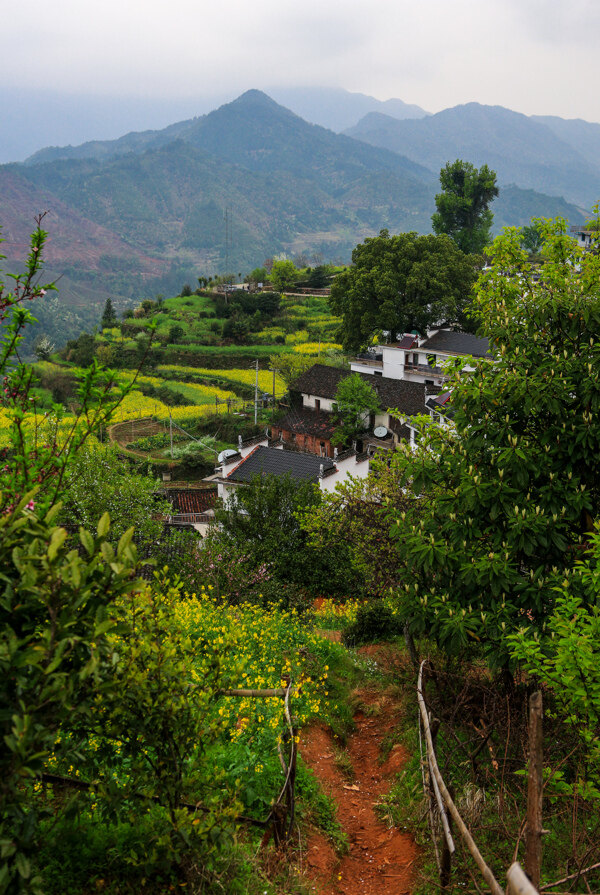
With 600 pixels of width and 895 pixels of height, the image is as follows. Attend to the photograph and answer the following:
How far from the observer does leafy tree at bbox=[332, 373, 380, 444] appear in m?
40.7

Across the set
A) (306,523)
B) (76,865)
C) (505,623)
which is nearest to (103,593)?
(76,865)

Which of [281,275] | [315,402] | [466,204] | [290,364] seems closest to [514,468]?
[315,402]

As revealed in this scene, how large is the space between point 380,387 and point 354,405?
3.62 meters

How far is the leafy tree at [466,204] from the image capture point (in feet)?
201

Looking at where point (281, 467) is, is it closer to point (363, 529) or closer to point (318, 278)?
point (363, 529)

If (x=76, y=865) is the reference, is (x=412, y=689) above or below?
below

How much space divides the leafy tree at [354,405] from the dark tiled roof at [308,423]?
1252mm

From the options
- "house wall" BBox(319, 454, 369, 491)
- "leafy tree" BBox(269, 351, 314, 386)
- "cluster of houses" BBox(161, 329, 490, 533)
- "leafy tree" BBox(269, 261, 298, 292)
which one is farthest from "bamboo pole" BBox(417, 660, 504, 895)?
"leafy tree" BBox(269, 261, 298, 292)

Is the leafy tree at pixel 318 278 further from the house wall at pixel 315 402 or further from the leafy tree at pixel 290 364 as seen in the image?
the house wall at pixel 315 402

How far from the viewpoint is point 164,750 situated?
4387 mm

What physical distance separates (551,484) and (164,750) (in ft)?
18.1

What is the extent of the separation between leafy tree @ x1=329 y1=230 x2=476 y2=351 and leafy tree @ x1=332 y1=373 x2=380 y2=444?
6.82 m

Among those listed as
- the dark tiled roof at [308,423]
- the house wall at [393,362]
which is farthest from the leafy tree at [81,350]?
the house wall at [393,362]

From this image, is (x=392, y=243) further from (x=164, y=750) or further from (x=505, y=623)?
(x=164, y=750)
